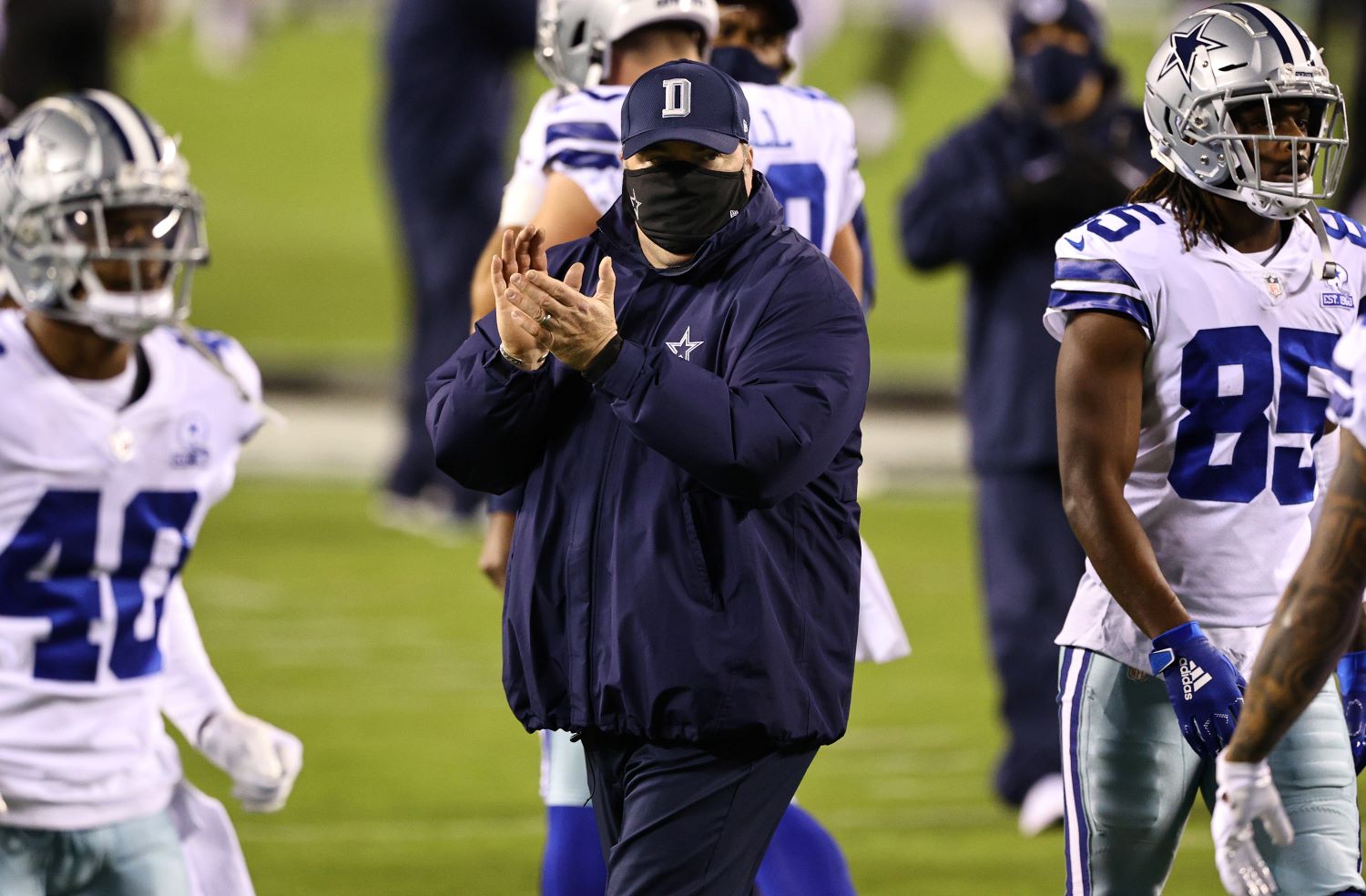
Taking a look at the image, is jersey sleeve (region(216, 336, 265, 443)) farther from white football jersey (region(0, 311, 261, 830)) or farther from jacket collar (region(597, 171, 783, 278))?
jacket collar (region(597, 171, 783, 278))

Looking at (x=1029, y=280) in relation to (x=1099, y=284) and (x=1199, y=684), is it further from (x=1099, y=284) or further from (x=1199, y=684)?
(x=1199, y=684)

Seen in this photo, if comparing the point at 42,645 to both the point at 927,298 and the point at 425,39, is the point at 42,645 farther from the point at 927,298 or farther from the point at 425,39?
the point at 927,298

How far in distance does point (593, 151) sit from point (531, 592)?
100 centimetres

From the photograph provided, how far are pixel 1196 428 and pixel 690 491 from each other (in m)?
0.78

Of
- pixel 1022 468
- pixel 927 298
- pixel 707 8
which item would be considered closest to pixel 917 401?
pixel 927 298

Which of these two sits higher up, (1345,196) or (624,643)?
(624,643)

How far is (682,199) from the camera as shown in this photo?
3117 millimetres

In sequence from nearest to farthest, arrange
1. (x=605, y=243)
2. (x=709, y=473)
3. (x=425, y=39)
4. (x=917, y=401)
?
(x=709, y=473) < (x=605, y=243) < (x=425, y=39) < (x=917, y=401)

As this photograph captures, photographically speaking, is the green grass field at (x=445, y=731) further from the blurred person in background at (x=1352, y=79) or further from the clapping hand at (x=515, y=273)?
the clapping hand at (x=515, y=273)

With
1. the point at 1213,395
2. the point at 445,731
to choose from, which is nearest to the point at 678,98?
the point at 1213,395

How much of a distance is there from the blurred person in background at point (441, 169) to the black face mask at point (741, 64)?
5.84 m

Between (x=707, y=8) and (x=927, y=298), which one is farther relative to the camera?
(x=927, y=298)

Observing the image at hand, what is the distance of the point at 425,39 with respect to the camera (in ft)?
33.1

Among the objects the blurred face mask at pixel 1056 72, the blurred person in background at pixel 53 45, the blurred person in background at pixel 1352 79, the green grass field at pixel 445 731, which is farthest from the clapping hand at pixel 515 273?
the blurred person in background at pixel 53 45
